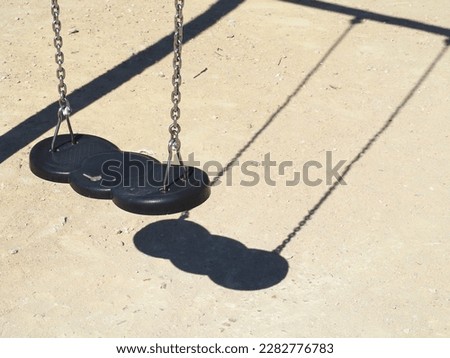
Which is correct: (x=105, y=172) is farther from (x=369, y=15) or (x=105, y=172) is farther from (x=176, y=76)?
(x=369, y=15)

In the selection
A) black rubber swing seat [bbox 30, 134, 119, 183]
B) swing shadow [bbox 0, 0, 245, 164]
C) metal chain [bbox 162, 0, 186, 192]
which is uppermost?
metal chain [bbox 162, 0, 186, 192]

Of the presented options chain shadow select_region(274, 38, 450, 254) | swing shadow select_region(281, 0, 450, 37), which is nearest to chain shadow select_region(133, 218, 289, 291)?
chain shadow select_region(274, 38, 450, 254)

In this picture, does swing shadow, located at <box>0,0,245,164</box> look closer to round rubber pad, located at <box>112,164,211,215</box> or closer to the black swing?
the black swing

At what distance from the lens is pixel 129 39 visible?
8.05 m

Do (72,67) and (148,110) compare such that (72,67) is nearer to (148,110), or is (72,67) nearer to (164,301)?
(148,110)

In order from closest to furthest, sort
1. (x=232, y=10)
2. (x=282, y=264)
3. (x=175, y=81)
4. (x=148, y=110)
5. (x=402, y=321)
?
1. (x=175, y=81)
2. (x=402, y=321)
3. (x=282, y=264)
4. (x=148, y=110)
5. (x=232, y=10)

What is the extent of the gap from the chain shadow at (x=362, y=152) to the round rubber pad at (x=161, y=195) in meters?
1.26

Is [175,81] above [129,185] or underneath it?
above

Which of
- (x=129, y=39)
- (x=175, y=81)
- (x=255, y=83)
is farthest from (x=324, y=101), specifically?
(x=175, y=81)

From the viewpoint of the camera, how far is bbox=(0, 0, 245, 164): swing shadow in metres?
6.62

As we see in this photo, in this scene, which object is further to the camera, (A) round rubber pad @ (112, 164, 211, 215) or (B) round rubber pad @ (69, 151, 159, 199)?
(B) round rubber pad @ (69, 151, 159, 199)

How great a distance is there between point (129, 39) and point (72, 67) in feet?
2.29

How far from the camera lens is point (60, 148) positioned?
197 inches

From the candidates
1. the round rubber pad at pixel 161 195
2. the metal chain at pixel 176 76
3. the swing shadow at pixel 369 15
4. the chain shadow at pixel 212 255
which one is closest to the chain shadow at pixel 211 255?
the chain shadow at pixel 212 255
